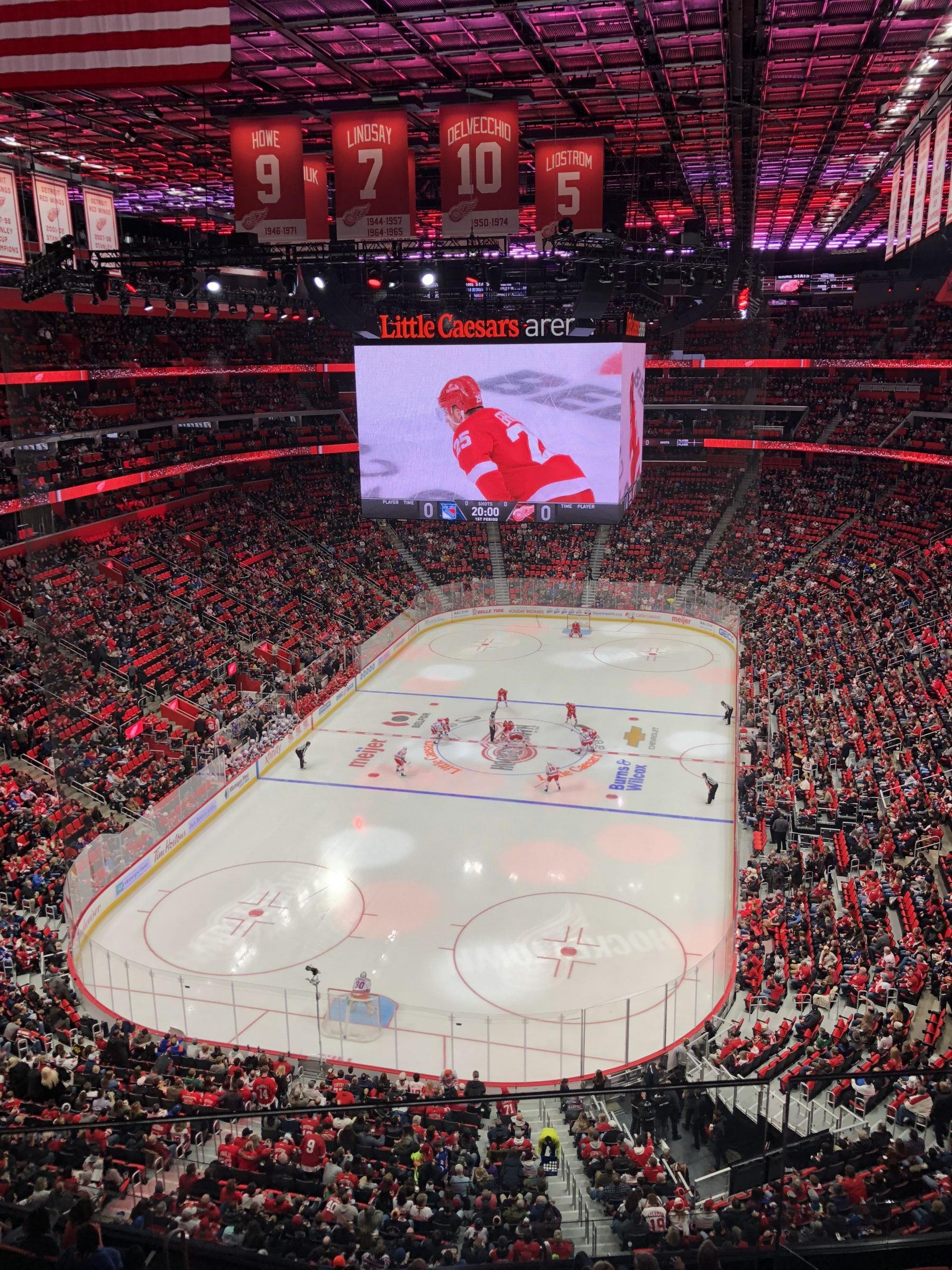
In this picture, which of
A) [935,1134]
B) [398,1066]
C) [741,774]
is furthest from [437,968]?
[935,1134]

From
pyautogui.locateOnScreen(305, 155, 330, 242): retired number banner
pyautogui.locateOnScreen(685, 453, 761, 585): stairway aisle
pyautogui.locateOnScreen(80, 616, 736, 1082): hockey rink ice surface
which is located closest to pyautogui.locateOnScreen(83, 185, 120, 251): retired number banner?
pyautogui.locateOnScreen(305, 155, 330, 242): retired number banner

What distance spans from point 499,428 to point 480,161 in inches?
382

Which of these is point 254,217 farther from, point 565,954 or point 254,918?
point 565,954

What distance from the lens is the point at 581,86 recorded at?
58.8ft

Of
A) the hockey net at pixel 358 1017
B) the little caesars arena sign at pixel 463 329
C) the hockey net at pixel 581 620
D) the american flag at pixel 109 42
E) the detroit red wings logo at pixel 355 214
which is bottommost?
the hockey net at pixel 581 620

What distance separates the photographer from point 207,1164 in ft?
24.0

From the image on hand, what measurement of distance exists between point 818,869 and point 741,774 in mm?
5162

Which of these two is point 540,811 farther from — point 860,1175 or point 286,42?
point 860,1175

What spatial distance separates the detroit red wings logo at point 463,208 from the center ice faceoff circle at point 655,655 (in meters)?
20.8

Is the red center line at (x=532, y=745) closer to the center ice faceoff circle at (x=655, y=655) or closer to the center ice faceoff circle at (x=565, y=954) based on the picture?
the center ice faceoff circle at (x=655, y=655)

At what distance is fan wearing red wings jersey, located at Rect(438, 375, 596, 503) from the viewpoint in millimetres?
24406

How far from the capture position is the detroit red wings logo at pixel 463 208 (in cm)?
1516

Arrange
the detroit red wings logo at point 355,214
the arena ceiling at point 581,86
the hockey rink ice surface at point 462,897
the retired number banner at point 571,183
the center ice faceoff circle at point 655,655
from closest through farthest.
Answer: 1. the arena ceiling at point 581,86
2. the detroit red wings logo at point 355,214
3. the hockey rink ice surface at point 462,897
4. the retired number banner at point 571,183
5. the center ice faceoff circle at point 655,655

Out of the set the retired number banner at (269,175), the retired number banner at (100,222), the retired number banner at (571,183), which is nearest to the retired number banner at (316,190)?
the retired number banner at (269,175)
